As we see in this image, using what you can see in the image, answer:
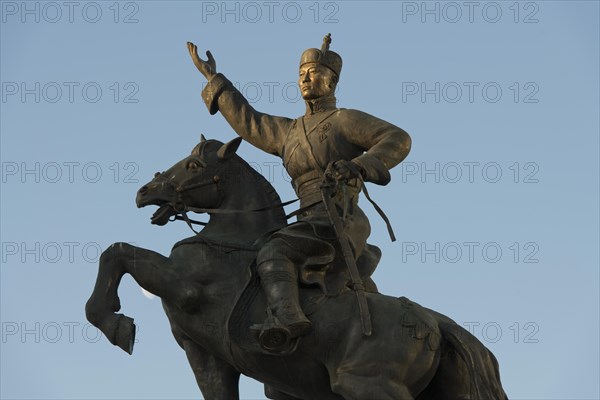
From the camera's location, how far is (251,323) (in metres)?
12.0

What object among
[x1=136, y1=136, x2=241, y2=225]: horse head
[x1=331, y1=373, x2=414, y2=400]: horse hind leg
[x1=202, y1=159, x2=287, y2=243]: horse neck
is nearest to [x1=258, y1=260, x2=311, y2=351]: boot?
[x1=331, y1=373, x2=414, y2=400]: horse hind leg

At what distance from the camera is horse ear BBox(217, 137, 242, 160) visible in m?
12.8

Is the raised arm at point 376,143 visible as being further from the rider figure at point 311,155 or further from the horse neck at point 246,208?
the horse neck at point 246,208

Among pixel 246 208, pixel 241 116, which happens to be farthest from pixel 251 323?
pixel 241 116

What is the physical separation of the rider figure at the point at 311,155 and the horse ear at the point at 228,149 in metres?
0.61

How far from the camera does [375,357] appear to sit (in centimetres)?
1173

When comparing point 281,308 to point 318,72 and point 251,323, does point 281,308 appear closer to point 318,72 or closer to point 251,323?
point 251,323

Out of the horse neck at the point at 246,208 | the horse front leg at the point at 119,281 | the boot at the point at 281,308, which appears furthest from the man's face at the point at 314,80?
the horse front leg at the point at 119,281

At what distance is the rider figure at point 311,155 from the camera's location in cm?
1188

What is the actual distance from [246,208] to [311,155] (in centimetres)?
85

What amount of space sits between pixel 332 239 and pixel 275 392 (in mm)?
1692

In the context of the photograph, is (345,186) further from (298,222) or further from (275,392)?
(275,392)

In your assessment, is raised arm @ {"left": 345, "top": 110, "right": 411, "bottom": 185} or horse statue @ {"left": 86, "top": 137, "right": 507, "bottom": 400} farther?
raised arm @ {"left": 345, "top": 110, "right": 411, "bottom": 185}

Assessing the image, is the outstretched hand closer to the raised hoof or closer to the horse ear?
the horse ear
